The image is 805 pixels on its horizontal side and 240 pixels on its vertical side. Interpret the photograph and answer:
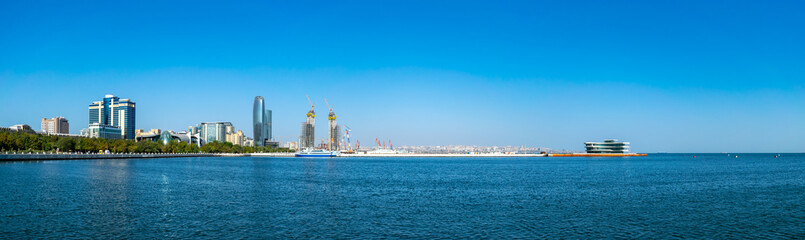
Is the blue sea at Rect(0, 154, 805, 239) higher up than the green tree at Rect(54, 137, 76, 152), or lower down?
lower down

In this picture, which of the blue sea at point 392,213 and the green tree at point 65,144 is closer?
the blue sea at point 392,213

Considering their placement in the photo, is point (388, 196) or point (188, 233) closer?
point (188, 233)

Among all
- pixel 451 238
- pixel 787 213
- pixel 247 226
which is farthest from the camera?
pixel 787 213

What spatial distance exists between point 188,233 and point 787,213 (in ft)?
128

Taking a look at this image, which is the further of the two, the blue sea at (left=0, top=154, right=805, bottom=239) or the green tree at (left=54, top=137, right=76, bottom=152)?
the green tree at (left=54, top=137, right=76, bottom=152)

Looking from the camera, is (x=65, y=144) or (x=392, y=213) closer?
(x=392, y=213)

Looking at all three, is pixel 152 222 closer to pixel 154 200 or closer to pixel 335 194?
pixel 154 200

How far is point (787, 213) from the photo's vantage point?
123 feet

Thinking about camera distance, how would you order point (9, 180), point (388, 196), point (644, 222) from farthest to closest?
point (9, 180), point (388, 196), point (644, 222)

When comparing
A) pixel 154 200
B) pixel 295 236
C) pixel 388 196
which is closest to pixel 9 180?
pixel 154 200

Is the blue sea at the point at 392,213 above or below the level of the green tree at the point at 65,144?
below

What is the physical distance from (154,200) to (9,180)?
31306 millimetres

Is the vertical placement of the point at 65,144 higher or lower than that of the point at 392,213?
higher

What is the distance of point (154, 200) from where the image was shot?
43344 mm
